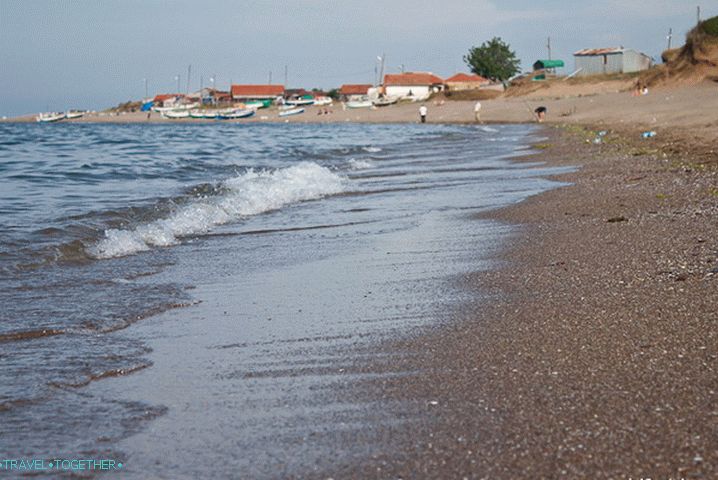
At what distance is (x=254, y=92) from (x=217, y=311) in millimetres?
130601

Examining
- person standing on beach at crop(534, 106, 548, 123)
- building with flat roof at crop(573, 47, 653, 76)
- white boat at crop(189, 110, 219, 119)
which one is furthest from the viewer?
white boat at crop(189, 110, 219, 119)

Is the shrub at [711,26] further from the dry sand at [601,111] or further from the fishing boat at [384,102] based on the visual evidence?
the fishing boat at [384,102]

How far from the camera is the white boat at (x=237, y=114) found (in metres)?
96.1

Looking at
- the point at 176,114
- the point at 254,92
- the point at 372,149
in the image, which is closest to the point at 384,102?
the point at 176,114

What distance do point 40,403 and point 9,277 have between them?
3.48 metres

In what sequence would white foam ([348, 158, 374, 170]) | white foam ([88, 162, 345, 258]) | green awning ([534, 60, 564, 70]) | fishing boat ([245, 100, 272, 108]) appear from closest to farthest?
white foam ([88, 162, 345, 258]) → white foam ([348, 158, 374, 170]) → green awning ([534, 60, 564, 70]) → fishing boat ([245, 100, 272, 108])

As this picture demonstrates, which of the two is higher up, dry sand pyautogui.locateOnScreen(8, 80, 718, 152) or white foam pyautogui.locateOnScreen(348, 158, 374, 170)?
dry sand pyautogui.locateOnScreen(8, 80, 718, 152)

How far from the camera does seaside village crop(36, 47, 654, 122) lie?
249 feet

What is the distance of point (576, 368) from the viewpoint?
11.9 ft

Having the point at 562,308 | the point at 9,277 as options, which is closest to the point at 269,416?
the point at 562,308

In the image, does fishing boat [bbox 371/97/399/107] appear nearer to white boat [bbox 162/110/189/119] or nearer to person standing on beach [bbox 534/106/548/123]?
white boat [bbox 162/110/189/119]

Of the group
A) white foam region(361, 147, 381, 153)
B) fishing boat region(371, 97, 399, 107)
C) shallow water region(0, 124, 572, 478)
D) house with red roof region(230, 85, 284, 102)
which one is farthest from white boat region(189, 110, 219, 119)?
shallow water region(0, 124, 572, 478)

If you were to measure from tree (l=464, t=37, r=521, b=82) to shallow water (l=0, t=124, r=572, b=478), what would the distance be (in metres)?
107

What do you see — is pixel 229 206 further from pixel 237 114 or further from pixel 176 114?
pixel 176 114
